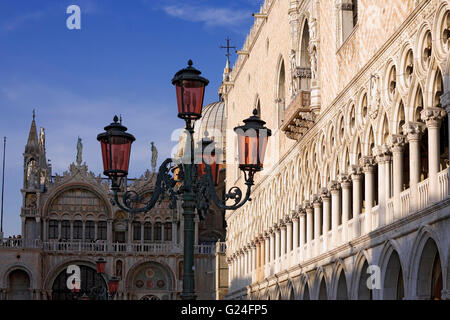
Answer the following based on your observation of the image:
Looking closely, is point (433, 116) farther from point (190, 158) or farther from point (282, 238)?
point (282, 238)

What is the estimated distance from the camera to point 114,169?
10539mm

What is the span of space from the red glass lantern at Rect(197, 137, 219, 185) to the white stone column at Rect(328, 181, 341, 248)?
29.3ft

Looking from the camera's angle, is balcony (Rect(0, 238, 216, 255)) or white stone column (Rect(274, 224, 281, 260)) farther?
balcony (Rect(0, 238, 216, 255))

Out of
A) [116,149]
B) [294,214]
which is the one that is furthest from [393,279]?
[294,214]

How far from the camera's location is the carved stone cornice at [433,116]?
1351 cm

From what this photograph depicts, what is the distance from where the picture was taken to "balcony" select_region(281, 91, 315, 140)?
71.3ft

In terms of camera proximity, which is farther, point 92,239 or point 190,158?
point 92,239

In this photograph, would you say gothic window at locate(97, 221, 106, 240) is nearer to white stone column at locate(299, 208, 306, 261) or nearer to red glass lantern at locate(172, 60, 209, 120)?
white stone column at locate(299, 208, 306, 261)

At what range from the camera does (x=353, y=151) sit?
726 inches

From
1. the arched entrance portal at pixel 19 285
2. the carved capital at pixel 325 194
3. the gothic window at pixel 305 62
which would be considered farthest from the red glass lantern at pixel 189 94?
the arched entrance portal at pixel 19 285

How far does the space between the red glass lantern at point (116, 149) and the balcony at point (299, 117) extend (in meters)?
11.6

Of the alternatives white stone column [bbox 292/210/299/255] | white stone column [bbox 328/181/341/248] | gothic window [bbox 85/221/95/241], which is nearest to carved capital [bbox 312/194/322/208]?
white stone column [bbox 328/181/341/248]

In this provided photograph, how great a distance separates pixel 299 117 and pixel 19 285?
22.1m
